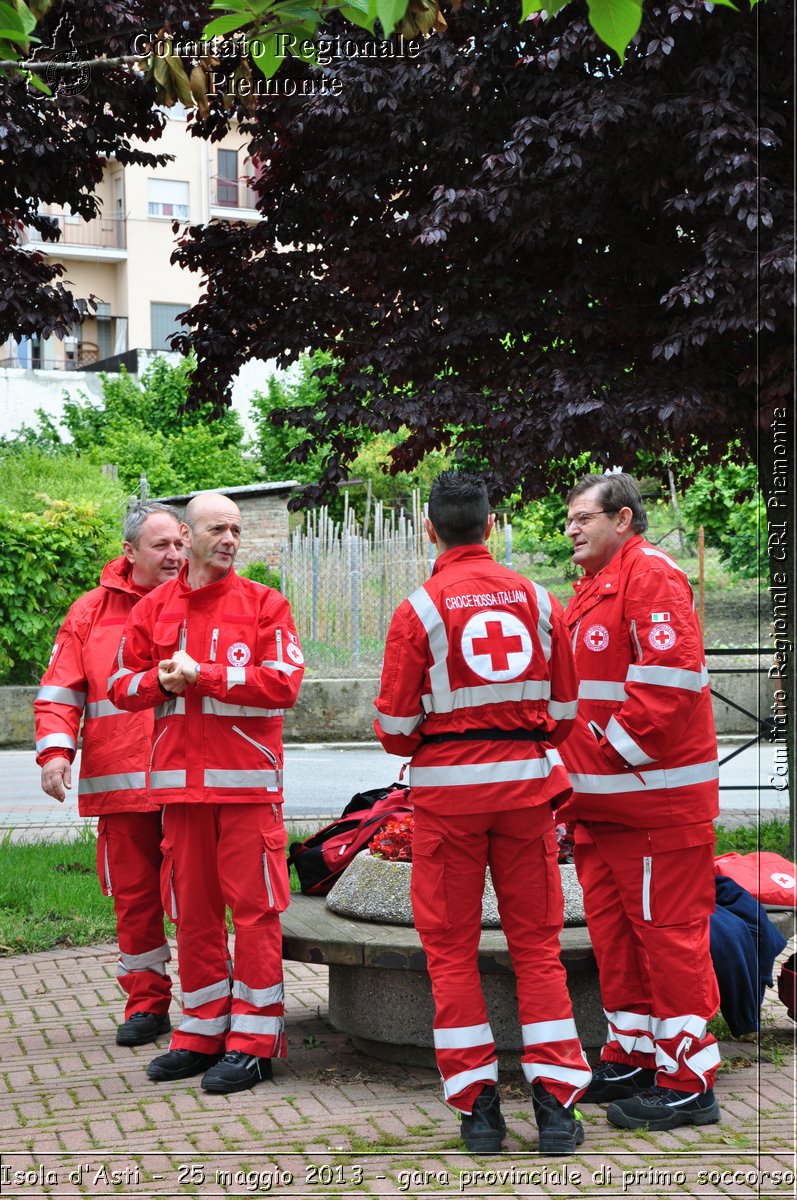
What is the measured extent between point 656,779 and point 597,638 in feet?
1.76

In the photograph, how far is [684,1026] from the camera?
4.58m

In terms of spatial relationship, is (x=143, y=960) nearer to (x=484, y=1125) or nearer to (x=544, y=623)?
(x=484, y=1125)

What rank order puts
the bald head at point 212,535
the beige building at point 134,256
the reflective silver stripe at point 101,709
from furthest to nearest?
the beige building at point 134,256 < the reflective silver stripe at point 101,709 < the bald head at point 212,535

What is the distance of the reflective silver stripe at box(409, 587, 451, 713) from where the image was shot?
439 cm

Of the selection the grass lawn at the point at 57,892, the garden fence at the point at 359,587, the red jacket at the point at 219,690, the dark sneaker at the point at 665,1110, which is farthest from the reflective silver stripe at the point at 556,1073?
the garden fence at the point at 359,587

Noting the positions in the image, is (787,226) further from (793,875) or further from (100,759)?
(100,759)

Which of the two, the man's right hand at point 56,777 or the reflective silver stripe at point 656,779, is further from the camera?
the man's right hand at point 56,777

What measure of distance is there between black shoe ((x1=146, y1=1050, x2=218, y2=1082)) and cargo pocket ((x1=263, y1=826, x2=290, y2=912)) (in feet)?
2.25

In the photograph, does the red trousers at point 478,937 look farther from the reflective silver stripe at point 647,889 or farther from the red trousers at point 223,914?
the red trousers at point 223,914

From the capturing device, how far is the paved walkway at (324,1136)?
399 cm

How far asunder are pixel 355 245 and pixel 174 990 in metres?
4.65

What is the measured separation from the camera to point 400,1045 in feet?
17.1

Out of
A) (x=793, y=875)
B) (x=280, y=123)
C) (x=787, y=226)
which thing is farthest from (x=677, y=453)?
(x=793, y=875)

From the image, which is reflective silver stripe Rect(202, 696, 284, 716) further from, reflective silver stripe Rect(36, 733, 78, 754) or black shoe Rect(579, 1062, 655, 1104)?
black shoe Rect(579, 1062, 655, 1104)
